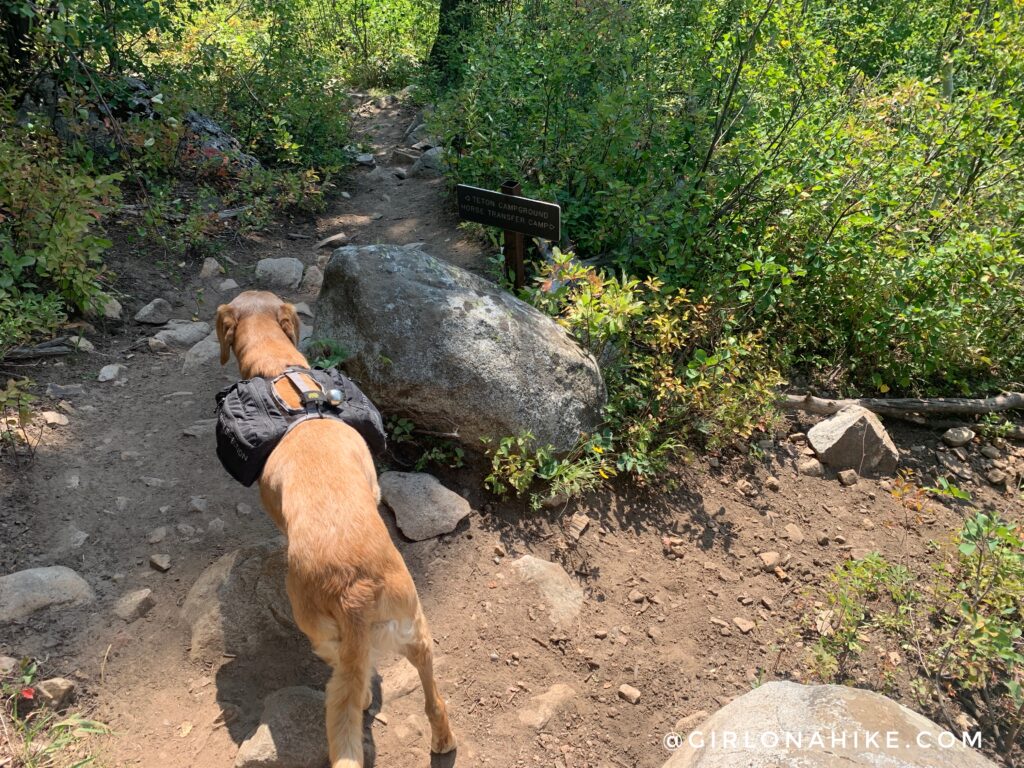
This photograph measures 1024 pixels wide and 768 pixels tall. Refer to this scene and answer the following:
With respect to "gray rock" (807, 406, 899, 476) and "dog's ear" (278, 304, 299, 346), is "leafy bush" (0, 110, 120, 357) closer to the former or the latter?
"dog's ear" (278, 304, 299, 346)

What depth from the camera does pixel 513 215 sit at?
504cm

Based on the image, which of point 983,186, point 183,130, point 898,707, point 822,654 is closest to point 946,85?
point 983,186

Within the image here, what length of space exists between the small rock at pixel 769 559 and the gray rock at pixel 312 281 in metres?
4.67

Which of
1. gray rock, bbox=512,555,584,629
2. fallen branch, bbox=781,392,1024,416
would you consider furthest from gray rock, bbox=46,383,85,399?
fallen branch, bbox=781,392,1024,416

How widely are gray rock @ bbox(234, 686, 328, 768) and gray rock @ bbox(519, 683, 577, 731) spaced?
99 cm

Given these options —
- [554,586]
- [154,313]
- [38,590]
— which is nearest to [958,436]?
[554,586]

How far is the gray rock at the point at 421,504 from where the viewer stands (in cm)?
409

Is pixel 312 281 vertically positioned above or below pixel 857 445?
below

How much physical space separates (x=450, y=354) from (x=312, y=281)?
3.10 m

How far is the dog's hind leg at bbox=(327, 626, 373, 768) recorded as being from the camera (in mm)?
2455

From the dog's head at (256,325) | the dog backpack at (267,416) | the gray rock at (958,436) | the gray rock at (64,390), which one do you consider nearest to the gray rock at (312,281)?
the gray rock at (64,390)

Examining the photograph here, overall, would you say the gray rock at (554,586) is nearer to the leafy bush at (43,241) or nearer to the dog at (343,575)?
the dog at (343,575)

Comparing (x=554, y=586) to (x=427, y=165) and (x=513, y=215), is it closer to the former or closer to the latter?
(x=513, y=215)

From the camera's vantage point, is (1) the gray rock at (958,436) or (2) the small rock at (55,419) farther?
(1) the gray rock at (958,436)
